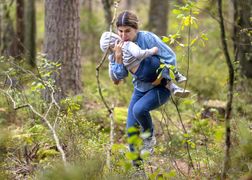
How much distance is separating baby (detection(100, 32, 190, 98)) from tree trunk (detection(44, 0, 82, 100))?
337 cm

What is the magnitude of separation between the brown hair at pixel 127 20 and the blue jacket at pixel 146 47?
8.0 inches

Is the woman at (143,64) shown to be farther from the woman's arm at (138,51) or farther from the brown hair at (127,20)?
the woman's arm at (138,51)

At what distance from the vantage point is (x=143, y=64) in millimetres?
5875

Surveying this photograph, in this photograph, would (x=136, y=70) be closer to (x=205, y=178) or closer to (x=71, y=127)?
(x=71, y=127)

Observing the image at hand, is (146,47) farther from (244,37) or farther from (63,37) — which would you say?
(244,37)

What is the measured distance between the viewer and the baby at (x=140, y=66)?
18.7ft

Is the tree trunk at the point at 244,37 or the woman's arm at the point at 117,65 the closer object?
the woman's arm at the point at 117,65

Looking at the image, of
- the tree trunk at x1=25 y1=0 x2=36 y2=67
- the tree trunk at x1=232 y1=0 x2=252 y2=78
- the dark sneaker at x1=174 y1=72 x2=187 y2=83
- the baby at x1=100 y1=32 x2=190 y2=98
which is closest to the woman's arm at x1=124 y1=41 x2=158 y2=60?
the baby at x1=100 y1=32 x2=190 y2=98

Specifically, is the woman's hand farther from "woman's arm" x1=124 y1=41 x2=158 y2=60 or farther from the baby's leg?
the baby's leg

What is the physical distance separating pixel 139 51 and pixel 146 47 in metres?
0.30

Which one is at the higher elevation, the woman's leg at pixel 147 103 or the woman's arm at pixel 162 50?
the woman's arm at pixel 162 50

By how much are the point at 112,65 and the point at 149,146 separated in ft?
3.51

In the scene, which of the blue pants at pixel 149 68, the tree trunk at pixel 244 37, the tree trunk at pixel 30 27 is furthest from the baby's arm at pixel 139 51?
the tree trunk at pixel 30 27

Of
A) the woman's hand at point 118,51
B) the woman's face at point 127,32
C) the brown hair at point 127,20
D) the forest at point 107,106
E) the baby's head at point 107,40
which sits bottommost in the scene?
the forest at point 107,106
